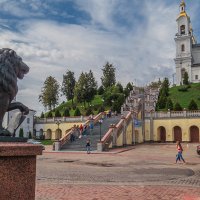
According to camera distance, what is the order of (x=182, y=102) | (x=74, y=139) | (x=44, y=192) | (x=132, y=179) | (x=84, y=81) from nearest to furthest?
(x=44, y=192)
(x=132, y=179)
(x=74, y=139)
(x=182, y=102)
(x=84, y=81)

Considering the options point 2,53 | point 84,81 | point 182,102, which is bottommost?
point 2,53

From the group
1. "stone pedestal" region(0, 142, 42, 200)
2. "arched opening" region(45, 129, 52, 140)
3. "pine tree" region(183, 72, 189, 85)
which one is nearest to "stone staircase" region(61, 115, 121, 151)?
"arched opening" region(45, 129, 52, 140)

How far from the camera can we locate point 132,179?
543 inches

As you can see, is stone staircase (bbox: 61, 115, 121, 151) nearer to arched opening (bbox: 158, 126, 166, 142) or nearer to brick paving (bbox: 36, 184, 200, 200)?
arched opening (bbox: 158, 126, 166, 142)

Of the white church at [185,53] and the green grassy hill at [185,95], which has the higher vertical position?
the white church at [185,53]

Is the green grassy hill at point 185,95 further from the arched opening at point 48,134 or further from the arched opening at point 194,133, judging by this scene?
the arched opening at point 48,134

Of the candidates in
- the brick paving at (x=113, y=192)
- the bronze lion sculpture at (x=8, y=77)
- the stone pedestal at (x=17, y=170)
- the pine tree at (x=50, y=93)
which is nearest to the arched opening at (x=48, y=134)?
the pine tree at (x=50, y=93)

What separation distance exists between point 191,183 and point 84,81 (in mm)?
67189

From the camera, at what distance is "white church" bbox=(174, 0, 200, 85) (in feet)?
335

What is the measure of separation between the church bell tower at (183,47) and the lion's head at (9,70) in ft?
323

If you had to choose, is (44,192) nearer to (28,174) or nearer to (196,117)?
(28,174)

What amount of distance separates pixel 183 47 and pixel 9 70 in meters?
106

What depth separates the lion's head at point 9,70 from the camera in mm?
6332

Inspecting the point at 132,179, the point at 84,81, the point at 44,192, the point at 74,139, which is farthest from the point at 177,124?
the point at 44,192
